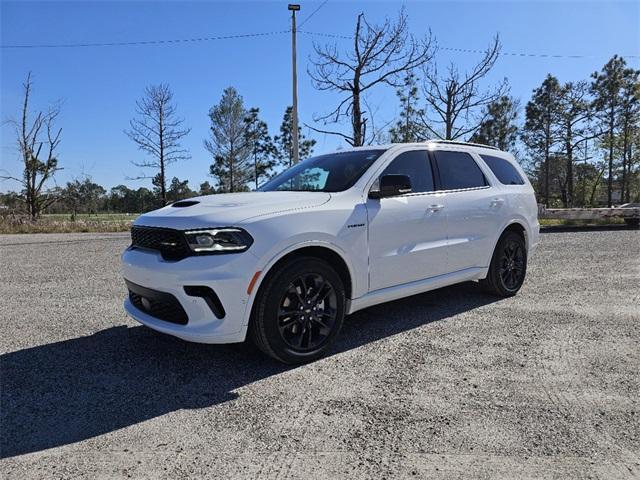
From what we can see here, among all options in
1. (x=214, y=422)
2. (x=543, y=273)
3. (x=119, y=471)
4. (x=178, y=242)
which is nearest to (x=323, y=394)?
(x=214, y=422)

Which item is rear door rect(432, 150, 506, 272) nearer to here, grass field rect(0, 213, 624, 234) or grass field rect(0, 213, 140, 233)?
grass field rect(0, 213, 624, 234)

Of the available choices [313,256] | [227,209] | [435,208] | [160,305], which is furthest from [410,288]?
[160,305]

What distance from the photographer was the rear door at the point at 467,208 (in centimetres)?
454

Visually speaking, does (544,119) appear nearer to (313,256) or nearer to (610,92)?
(610,92)

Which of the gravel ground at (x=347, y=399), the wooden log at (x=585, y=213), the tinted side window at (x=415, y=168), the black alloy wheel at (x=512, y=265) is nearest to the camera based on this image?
the gravel ground at (x=347, y=399)

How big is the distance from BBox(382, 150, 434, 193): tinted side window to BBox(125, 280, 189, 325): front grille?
225 cm

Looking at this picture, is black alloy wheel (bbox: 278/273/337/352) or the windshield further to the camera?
the windshield

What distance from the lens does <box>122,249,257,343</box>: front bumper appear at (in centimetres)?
295

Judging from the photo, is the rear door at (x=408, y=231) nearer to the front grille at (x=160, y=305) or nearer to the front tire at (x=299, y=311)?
the front tire at (x=299, y=311)

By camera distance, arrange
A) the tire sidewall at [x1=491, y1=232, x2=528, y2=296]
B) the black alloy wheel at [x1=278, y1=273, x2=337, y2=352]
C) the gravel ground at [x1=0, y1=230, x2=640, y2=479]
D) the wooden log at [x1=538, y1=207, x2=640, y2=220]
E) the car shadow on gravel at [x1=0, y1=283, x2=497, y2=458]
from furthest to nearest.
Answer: the wooden log at [x1=538, y1=207, x2=640, y2=220] → the tire sidewall at [x1=491, y1=232, x2=528, y2=296] → the black alloy wheel at [x1=278, y1=273, x2=337, y2=352] → the car shadow on gravel at [x1=0, y1=283, x2=497, y2=458] → the gravel ground at [x1=0, y1=230, x2=640, y2=479]

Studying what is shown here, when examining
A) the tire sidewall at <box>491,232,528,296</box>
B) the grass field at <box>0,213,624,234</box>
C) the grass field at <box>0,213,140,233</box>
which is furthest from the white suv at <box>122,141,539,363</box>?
the grass field at <box>0,213,140,233</box>

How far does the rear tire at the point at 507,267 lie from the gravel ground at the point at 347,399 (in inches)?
15.5

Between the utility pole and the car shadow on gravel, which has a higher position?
the utility pole

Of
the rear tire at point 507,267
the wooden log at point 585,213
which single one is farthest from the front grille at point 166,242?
the wooden log at point 585,213
